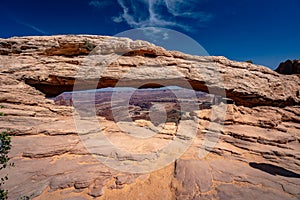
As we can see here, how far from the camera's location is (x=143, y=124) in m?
17.0

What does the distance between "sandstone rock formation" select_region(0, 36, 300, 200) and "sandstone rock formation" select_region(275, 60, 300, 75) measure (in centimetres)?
215

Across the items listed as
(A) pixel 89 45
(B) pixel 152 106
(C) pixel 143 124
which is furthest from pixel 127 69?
(B) pixel 152 106

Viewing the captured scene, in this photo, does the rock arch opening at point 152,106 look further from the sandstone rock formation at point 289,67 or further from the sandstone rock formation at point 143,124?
the sandstone rock formation at point 289,67

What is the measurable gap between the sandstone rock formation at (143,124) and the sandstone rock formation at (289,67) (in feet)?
7.06

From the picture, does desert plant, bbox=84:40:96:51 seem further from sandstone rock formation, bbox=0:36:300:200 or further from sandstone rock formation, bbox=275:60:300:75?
sandstone rock formation, bbox=275:60:300:75

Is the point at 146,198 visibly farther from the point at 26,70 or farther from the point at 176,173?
the point at 26,70

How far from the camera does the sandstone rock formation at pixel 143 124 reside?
8109 millimetres

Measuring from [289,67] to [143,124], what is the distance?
17905 millimetres

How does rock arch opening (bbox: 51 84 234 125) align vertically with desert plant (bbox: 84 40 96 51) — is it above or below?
below

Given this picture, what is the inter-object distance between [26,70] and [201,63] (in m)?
14.5

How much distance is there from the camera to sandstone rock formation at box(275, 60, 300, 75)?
62.9 ft

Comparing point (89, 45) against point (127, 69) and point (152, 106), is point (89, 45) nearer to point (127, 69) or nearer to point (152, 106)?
point (127, 69)

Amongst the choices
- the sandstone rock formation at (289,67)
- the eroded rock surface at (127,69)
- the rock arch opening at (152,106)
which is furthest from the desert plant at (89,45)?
the sandstone rock formation at (289,67)

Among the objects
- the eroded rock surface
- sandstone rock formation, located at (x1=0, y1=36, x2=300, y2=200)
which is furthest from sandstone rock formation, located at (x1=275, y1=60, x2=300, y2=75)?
the eroded rock surface
